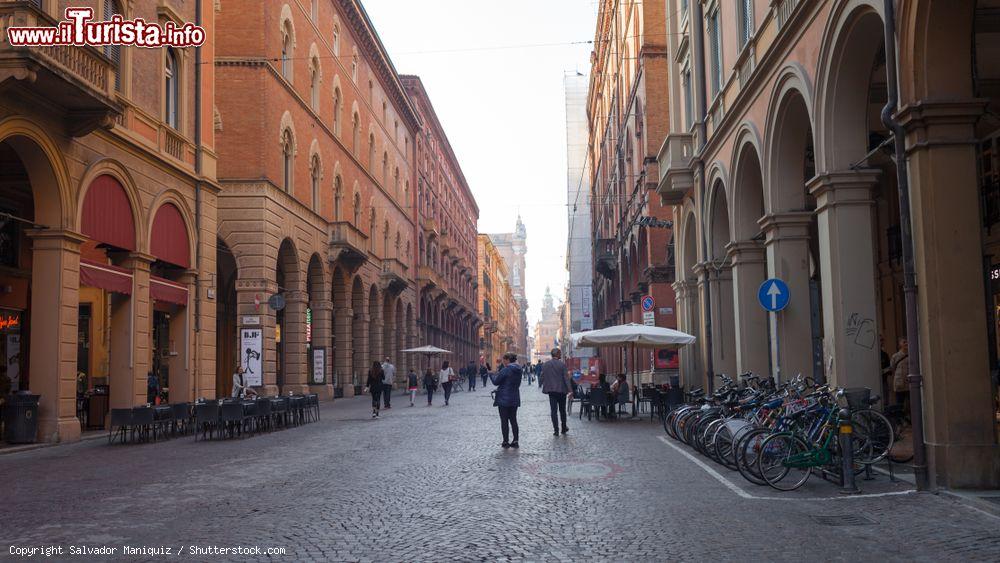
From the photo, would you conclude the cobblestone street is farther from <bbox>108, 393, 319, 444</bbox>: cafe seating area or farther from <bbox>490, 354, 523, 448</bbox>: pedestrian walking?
<bbox>108, 393, 319, 444</bbox>: cafe seating area

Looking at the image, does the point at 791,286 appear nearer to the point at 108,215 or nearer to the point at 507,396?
the point at 507,396

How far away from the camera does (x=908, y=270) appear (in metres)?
9.88

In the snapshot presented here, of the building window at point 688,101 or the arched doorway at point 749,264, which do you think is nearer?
the arched doorway at point 749,264

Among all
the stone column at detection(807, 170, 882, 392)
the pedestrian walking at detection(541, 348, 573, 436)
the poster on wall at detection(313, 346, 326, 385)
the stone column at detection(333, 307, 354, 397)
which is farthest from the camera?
the stone column at detection(333, 307, 354, 397)

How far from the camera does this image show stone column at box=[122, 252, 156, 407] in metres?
20.3

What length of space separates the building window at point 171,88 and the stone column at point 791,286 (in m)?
14.7

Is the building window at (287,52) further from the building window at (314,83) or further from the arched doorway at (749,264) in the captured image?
the arched doorway at (749,264)

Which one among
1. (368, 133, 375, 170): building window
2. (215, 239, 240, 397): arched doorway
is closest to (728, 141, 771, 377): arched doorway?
(215, 239, 240, 397): arched doorway

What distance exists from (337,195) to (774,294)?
2730cm

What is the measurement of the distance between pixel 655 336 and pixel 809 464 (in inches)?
464

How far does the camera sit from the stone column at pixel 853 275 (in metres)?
12.7

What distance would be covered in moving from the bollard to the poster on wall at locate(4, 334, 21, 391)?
18.4m

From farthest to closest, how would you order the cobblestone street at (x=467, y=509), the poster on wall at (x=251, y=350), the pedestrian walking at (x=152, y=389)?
the poster on wall at (x=251, y=350), the pedestrian walking at (x=152, y=389), the cobblestone street at (x=467, y=509)

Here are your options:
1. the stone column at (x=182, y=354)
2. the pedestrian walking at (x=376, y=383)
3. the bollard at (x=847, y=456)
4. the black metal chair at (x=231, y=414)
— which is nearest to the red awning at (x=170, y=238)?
the stone column at (x=182, y=354)
